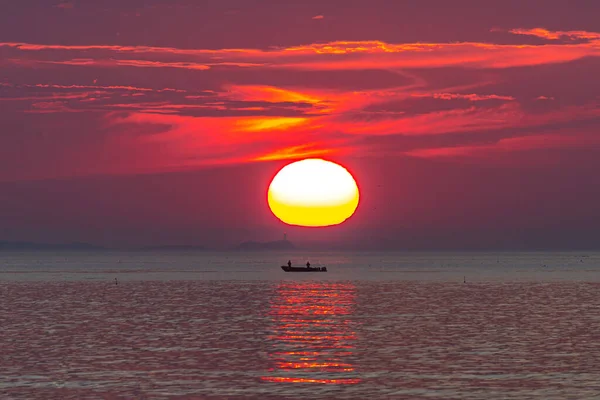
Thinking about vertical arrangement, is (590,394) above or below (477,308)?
below

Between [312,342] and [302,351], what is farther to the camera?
[312,342]

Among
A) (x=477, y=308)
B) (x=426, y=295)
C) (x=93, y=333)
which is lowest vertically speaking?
(x=93, y=333)

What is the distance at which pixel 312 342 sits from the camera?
222 feet

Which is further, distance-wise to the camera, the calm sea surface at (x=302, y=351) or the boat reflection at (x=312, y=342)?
the boat reflection at (x=312, y=342)

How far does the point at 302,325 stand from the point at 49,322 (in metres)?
23.8

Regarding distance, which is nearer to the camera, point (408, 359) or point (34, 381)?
point (34, 381)

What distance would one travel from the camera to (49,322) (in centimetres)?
8738

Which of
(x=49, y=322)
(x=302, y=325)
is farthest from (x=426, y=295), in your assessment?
(x=49, y=322)

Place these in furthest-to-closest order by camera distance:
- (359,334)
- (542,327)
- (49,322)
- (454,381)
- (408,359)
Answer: (49,322) → (542,327) → (359,334) → (408,359) → (454,381)

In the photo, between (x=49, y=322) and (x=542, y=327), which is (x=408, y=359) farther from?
(x=49, y=322)

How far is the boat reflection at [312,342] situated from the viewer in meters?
51.0

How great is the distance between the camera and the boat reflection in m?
51.0

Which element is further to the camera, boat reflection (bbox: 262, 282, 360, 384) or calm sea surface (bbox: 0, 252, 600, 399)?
boat reflection (bbox: 262, 282, 360, 384)

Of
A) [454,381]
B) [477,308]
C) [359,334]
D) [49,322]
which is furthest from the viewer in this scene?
[477,308]
